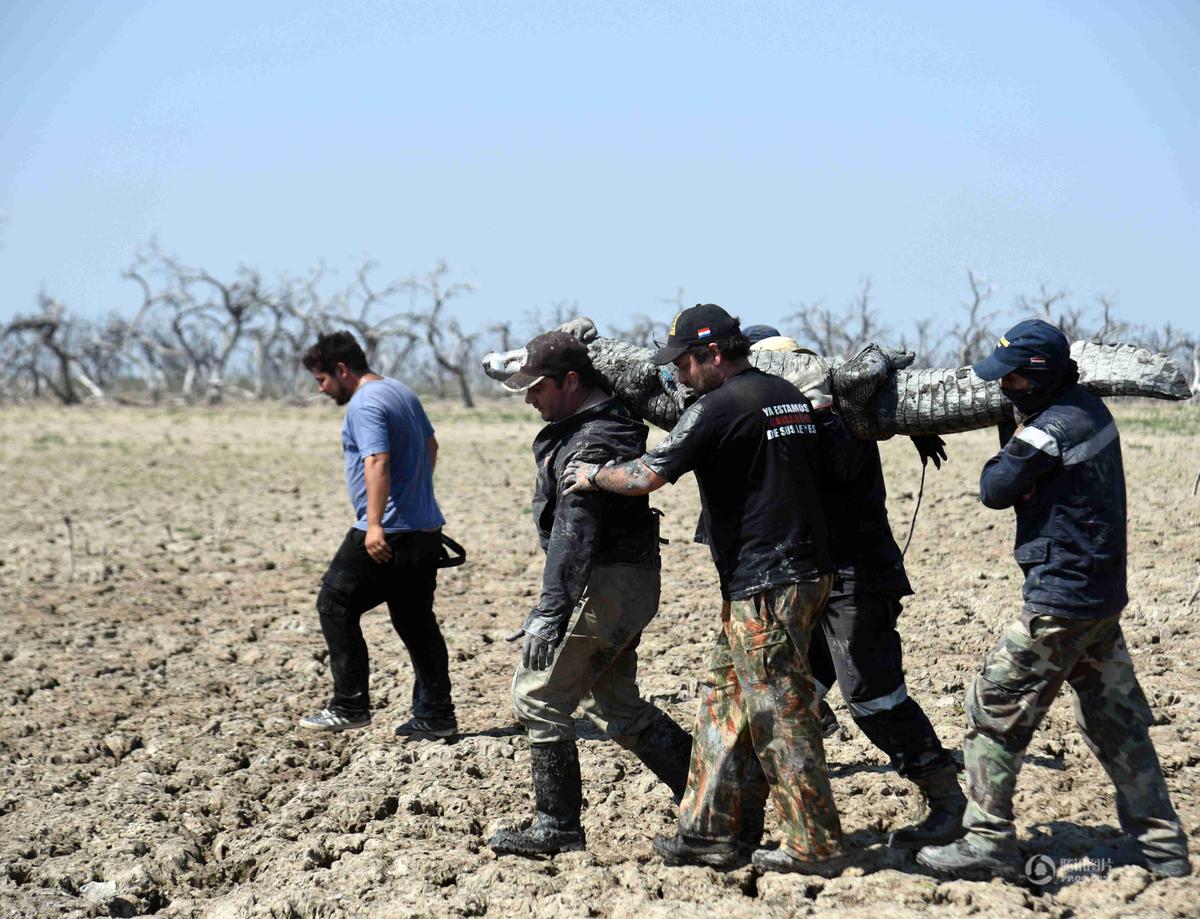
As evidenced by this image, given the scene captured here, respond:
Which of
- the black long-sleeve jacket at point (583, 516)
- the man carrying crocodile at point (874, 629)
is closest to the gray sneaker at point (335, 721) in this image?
the black long-sleeve jacket at point (583, 516)

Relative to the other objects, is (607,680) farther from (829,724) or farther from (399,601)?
(399,601)

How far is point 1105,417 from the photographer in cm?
387

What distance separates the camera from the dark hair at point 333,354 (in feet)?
19.5

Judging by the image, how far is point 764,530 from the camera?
13.0ft

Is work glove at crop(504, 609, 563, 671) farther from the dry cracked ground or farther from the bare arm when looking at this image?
the bare arm

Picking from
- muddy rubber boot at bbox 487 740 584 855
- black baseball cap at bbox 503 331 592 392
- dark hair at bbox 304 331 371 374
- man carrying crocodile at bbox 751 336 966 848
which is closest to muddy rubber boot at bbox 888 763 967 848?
man carrying crocodile at bbox 751 336 966 848

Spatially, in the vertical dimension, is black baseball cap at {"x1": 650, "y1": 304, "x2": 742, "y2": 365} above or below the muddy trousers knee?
above

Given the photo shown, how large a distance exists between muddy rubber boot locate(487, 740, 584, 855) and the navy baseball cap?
1871 mm

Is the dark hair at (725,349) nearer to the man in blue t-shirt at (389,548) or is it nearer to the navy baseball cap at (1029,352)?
the navy baseball cap at (1029,352)

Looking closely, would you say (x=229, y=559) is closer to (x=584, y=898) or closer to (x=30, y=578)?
(x=30, y=578)

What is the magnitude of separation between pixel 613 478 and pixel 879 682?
117 centimetres

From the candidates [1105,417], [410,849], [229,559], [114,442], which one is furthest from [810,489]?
[114,442]

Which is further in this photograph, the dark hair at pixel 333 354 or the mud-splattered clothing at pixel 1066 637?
the dark hair at pixel 333 354

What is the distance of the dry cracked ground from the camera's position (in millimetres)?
4238
